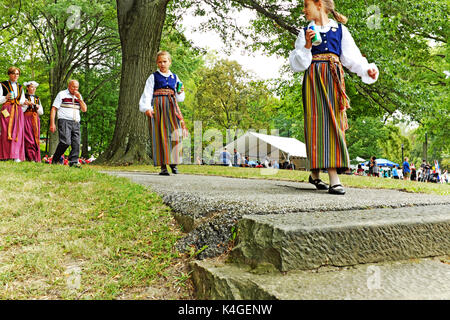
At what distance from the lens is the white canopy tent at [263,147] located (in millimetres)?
27641

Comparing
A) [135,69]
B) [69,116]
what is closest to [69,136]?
[69,116]

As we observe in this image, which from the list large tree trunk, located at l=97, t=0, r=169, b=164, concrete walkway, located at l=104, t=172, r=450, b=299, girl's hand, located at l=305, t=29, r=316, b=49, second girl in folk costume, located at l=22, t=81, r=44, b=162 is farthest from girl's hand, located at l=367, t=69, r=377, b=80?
second girl in folk costume, located at l=22, t=81, r=44, b=162

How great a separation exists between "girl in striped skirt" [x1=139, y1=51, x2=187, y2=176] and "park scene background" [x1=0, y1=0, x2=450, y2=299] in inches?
50.7

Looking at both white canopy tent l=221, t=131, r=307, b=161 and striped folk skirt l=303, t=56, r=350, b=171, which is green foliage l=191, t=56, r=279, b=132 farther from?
striped folk skirt l=303, t=56, r=350, b=171

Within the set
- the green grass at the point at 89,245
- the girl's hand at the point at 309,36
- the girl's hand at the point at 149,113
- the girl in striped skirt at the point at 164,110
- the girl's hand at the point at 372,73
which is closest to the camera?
the green grass at the point at 89,245

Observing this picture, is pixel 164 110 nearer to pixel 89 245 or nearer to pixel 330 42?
pixel 330 42

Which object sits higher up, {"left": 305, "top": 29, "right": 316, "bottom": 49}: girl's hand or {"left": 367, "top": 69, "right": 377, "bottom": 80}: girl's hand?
{"left": 305, "top": 29, "right": 316, "bottom": 49}: girl's hand

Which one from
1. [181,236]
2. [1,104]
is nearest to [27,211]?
[181,236]

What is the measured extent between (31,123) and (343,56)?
26.1ft

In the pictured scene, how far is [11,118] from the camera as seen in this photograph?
8039 mm

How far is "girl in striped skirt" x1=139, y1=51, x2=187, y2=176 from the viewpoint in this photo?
19.5 feet

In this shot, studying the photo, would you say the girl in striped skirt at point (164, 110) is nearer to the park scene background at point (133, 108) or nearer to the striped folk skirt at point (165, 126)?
the striped folk skirt at point (165, 126)

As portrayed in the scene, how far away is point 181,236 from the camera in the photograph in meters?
2.41

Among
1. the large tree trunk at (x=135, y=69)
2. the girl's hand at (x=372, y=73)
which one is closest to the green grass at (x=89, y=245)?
the girl's hand at (x=372, y=73)
